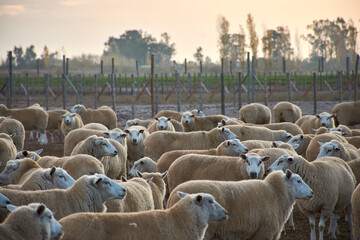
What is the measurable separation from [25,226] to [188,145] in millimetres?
6176

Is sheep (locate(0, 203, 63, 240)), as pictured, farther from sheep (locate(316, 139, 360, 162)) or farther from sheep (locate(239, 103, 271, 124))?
sheep (locate(239, 103, 271, 124))

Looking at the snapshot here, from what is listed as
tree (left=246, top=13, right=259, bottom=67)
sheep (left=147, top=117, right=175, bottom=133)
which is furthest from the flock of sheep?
tree (left=246, top=13, right=259, bottom=67)

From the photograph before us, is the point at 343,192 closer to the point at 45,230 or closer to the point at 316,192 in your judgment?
the point at 316,192

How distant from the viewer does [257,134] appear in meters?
11.6

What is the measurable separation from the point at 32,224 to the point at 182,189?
203 centimetres

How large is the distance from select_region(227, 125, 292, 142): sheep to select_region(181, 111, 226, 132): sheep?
9.16 ft

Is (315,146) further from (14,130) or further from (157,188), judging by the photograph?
(14,130)

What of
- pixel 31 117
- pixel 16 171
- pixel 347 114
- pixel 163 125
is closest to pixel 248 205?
pixel 16 171

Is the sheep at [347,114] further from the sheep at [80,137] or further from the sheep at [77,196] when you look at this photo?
the sheep at [77,196]

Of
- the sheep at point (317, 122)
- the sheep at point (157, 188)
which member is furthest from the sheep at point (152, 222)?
the sheep at point (317, 122)

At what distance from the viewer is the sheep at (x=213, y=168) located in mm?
7562

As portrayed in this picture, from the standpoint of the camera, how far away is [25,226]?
460 centimetres

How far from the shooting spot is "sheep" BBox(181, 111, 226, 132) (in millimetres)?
14295

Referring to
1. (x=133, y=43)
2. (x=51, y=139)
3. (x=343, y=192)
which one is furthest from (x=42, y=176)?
(x=133, y=43)
